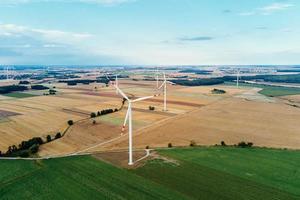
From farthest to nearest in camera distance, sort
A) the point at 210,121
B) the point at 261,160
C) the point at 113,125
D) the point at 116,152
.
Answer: the point at 210,121, the point at 113,125, the point at 116,152, the point at 261,160

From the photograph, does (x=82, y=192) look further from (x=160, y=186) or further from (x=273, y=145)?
(x=273, y=145)

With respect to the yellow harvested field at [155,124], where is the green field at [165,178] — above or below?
below

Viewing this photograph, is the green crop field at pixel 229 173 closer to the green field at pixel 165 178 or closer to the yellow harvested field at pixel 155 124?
the green field at pixel 165 178

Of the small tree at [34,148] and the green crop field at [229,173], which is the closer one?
A: the green crop field at [229,173]

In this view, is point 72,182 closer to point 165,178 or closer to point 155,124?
point 165,178

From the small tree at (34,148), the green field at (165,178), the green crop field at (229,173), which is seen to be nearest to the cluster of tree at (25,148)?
the small tree at (34,148)

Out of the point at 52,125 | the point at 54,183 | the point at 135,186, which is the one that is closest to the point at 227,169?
the point at 135,186
